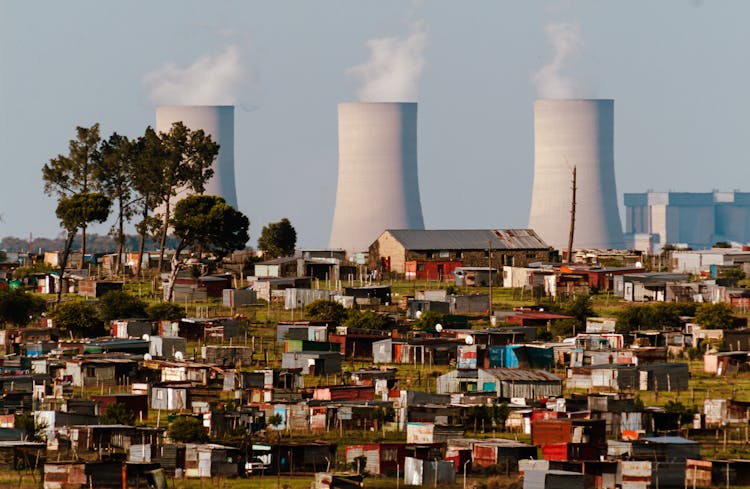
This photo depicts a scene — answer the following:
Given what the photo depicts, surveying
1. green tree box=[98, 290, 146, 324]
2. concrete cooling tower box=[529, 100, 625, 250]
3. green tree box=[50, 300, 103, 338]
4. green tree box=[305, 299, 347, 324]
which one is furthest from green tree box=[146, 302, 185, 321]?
concrete cooling tower box=[529, 100, 625, 250]

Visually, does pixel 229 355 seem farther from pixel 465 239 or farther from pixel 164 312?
pixel 465 239

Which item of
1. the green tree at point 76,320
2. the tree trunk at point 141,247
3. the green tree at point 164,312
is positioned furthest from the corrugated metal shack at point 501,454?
the tree trunk at point 141,247

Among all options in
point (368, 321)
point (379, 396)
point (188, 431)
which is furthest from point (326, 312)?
point (188, 431)

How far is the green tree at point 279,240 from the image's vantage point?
9106 centimetres

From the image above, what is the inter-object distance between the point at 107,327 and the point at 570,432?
88.2 feet

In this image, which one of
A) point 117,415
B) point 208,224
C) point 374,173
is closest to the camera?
point 117,415

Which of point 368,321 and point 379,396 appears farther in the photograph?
point 368,321

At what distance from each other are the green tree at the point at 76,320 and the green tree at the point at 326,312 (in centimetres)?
706

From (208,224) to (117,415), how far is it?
36.7 m

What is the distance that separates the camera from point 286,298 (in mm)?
66125

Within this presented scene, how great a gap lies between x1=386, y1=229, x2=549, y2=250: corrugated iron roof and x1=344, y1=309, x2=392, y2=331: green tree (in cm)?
2399

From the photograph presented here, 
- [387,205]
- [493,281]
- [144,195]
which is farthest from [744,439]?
[387,205]

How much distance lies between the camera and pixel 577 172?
120250 millimetres

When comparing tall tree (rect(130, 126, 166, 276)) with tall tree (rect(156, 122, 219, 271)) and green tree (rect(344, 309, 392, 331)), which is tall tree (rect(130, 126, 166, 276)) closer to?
tall tree (rect(156, 122, 219, 271))
